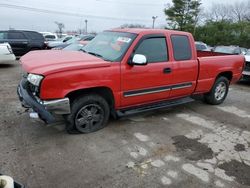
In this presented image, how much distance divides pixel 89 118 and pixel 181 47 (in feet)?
8.15

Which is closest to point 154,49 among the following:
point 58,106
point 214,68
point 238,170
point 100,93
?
point 100,93

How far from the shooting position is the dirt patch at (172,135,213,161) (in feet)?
13.3

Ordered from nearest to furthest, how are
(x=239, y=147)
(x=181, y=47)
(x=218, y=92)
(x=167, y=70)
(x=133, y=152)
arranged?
(x=133, y=152)
(x=239, y=147)
(x=167, y=70)
(x=181, y=47)
(x=218, y=92)

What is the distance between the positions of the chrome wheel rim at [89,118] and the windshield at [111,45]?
3.04 feet

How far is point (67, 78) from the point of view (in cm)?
398

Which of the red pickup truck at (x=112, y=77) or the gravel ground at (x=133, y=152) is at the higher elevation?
the red pickup truck at (x=112, y=77)

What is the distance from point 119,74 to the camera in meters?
4.53

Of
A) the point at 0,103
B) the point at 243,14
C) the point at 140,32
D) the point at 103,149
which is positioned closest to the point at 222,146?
the point at 103,149

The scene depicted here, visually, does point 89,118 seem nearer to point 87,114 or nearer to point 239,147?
point 87,114

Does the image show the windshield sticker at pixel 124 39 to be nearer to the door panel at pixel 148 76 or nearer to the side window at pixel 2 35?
the door panel at pixel 148 76

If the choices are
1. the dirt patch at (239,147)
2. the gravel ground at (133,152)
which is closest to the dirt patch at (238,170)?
the gravel ground at (133,152)

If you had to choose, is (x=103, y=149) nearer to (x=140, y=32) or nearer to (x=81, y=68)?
(x=81, y=68)

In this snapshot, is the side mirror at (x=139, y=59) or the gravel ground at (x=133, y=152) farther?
the side mirror at (x=139, y=59)

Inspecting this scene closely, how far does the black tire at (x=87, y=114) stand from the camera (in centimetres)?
434
